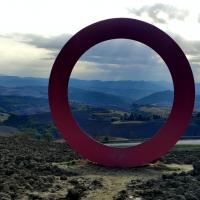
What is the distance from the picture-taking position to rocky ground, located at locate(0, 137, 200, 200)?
1641cm

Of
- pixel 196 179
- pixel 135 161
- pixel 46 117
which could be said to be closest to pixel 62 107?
pixel 135 161

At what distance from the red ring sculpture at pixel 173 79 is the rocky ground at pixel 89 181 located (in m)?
0.80

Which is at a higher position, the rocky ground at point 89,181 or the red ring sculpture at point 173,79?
the red ring sculpture at point 173,79

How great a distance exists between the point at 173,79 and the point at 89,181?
6587mm

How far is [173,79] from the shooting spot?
22.5 m

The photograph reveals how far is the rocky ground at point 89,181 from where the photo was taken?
53.8ft

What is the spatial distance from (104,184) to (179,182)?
3.12 metres

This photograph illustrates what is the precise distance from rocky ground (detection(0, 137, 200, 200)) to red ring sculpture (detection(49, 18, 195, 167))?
0.80 metres

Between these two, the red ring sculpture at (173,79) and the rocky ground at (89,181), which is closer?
the rocky ground at (89,181)

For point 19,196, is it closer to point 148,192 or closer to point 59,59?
point 148,192

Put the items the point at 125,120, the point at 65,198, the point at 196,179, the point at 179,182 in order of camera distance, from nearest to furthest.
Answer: the point at 65,198, the point at 179,182, the point at 196,179, the point at 125,120

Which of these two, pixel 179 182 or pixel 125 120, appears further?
pixel 125 120

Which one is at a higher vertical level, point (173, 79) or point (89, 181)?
point (173, 79)

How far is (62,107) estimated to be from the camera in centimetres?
2338
